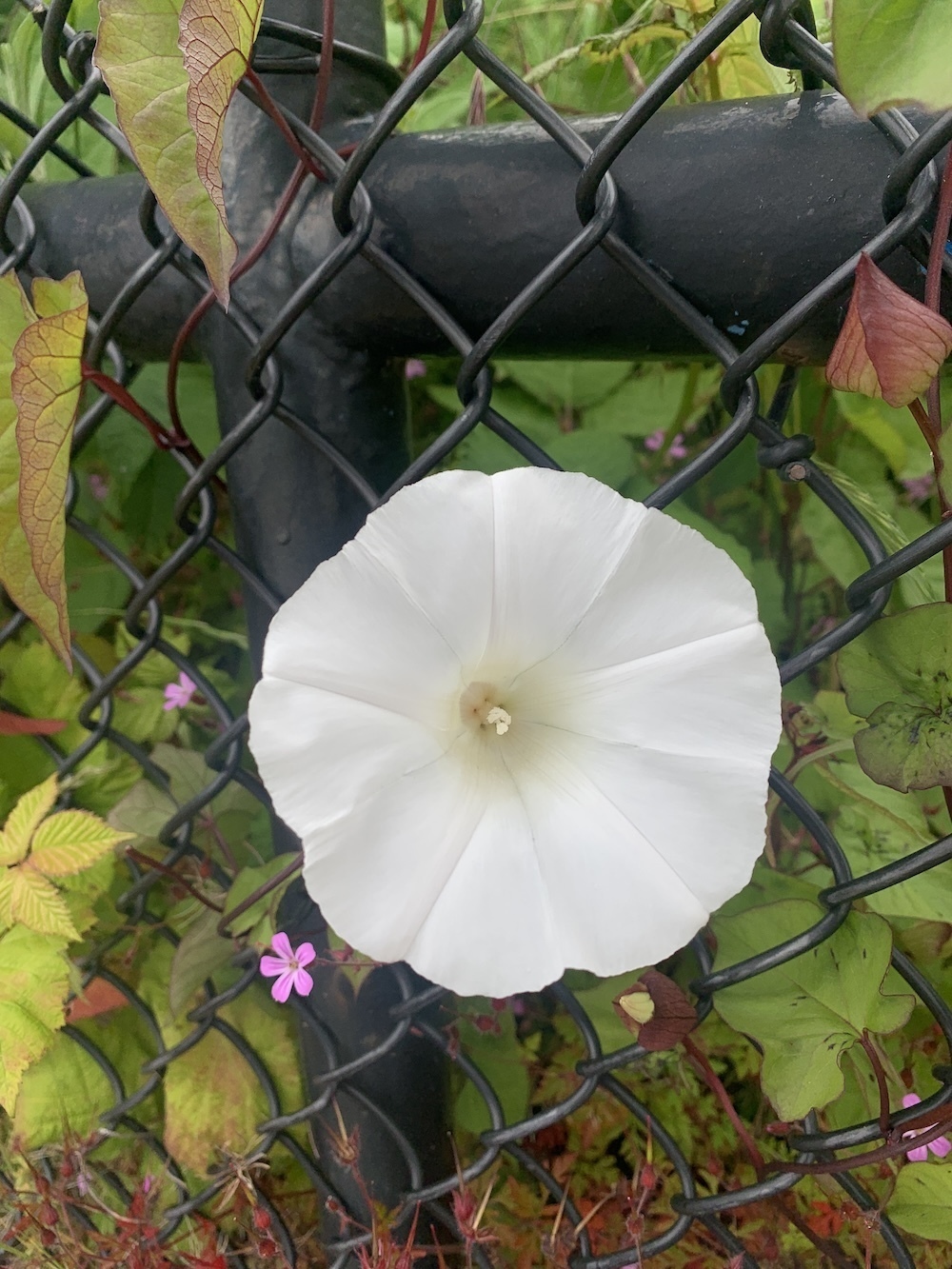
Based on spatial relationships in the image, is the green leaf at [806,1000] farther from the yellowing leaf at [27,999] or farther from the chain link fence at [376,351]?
the yellowing leaf at [27,999]

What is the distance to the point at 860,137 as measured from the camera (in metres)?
0.39

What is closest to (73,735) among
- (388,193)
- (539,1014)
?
(539,1014)

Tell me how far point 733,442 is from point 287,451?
305 millimetres

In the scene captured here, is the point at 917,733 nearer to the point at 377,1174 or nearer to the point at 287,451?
the point at 287,451

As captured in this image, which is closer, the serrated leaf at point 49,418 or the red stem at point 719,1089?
the serrated leaf at point 49,418

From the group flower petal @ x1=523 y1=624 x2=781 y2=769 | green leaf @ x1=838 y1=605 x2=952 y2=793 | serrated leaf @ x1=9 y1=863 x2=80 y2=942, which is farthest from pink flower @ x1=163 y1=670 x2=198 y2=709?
green leaf @ x1=838 y1=605 x2=952 y2=793

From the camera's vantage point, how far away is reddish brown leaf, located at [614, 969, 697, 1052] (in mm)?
552

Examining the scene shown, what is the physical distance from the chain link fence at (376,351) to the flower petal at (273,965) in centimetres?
4

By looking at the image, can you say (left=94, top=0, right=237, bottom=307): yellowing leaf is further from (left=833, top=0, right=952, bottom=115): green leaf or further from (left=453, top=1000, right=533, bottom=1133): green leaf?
(left=453, top=1000, right=533, bottom=1133): green leaf

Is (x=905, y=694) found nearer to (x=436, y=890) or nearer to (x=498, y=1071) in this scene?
(x=436, y=890)

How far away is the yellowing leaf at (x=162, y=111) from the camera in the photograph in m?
0.38

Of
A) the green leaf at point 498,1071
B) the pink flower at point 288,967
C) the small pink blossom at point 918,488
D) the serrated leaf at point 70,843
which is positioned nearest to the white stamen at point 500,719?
the pink flower at point 288,967

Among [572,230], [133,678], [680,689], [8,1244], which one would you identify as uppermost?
[133,678]

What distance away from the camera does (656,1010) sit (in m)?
0.56
